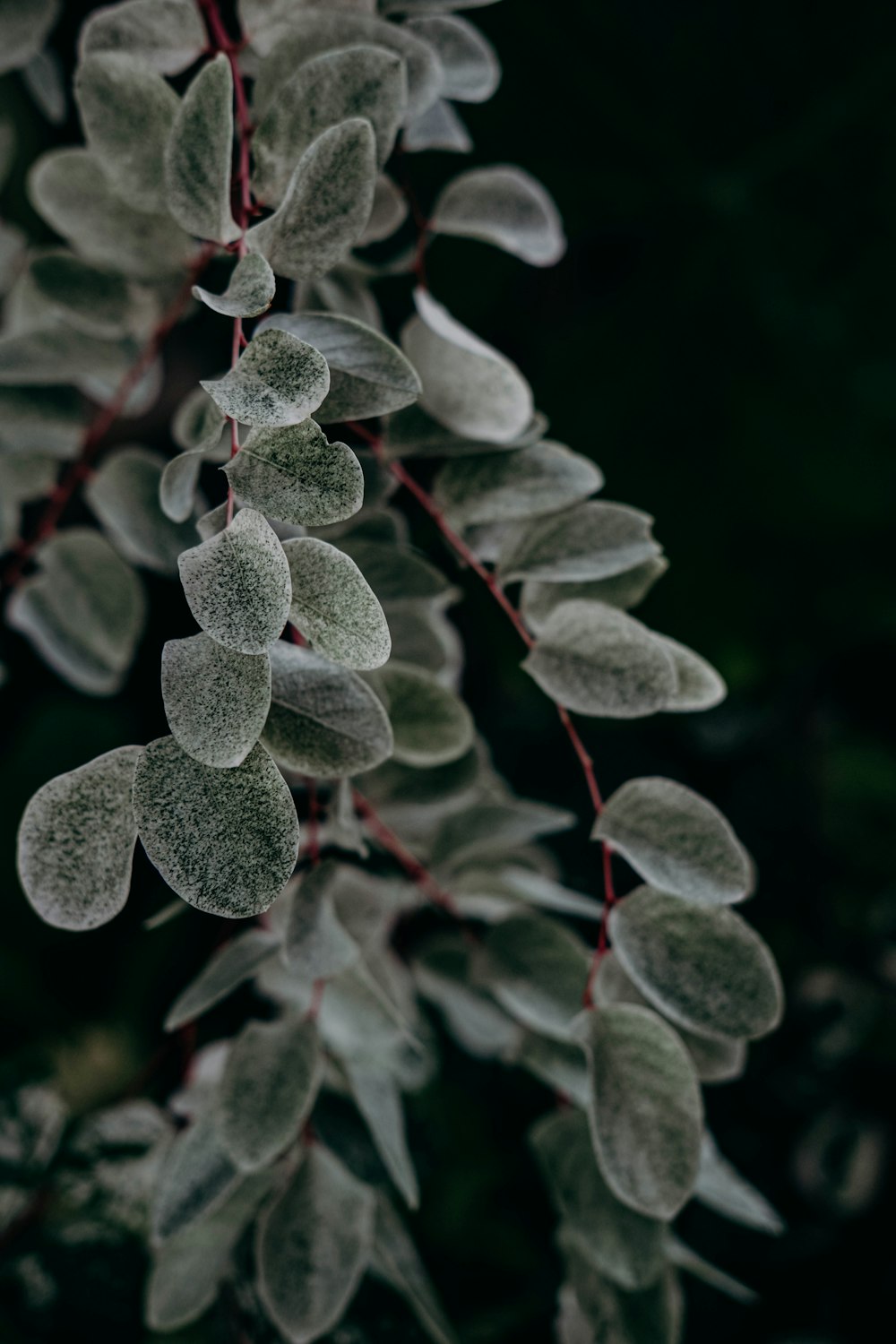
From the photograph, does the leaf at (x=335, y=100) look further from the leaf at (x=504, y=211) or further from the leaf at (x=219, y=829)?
the leaf at (x=219, y=829)

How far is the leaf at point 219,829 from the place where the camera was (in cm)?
24

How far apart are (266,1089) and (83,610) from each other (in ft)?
0.84

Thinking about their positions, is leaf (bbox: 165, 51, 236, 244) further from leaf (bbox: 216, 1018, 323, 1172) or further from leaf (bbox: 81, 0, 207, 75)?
leaf (bbox: 216, 1018, 323, 1172)

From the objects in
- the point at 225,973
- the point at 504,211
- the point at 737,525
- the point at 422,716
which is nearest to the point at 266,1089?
the point at 225,973

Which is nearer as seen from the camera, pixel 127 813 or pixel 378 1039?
pixel 127 813

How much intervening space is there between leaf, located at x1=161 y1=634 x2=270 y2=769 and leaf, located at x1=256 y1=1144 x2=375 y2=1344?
248mm

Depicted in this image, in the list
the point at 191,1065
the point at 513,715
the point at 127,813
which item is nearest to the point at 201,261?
the point at 127,813

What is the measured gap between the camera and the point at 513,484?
387mm

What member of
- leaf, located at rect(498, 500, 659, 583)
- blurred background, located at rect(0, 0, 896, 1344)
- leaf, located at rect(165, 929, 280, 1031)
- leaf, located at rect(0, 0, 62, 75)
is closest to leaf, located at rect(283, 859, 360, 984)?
leaf, located at rect(165, 929, 280, 1031)

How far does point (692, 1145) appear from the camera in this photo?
1.11 ft

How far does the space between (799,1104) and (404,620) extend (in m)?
0.69

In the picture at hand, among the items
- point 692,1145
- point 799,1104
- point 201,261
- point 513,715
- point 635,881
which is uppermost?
point 201,261

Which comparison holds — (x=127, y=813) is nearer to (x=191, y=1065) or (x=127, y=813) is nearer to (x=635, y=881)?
(x=191, y=1065)

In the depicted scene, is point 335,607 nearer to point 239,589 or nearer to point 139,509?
point 239,589
